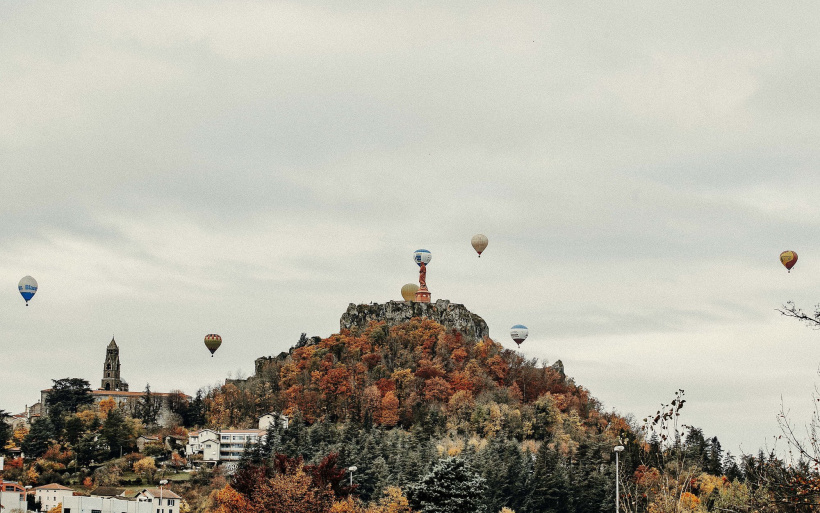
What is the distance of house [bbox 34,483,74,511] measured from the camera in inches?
3775

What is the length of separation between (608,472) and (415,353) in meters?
46.9

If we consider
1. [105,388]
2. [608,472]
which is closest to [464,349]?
[608,472]

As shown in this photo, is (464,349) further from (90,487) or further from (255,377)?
(90,487)

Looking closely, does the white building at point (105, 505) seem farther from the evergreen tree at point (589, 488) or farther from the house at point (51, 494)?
the evergreen tree at point (589, 488)

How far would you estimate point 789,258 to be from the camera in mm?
88750

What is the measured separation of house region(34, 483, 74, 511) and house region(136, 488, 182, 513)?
9.16m

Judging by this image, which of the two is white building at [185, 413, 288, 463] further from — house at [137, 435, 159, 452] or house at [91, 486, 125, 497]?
house at [91, 486, 125, 497]

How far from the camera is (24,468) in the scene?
108812mm

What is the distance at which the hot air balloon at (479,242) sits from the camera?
415 ft

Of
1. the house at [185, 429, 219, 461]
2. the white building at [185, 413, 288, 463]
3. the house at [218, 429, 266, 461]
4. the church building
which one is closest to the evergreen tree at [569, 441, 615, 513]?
the white building at [185, 413, 288, 463]

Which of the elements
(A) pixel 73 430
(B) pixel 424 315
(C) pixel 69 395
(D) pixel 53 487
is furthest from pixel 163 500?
(B) pixel 424 315

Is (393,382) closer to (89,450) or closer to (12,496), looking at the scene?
(89,450)

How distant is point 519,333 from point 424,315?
1473 centimetres

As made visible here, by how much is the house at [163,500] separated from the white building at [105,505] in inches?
14.2
